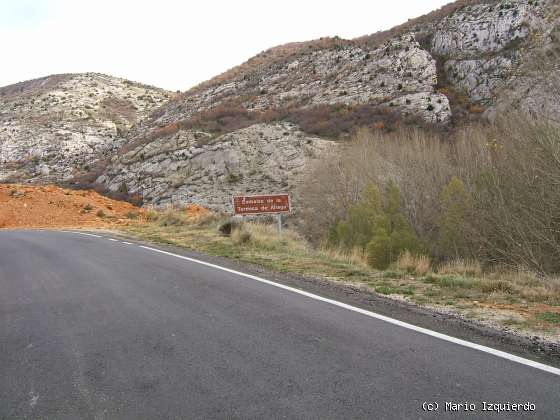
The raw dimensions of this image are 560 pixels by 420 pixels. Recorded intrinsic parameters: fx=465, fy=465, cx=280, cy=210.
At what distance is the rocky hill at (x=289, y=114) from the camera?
36.7 m

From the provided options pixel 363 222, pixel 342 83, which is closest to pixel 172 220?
pixel 363 222

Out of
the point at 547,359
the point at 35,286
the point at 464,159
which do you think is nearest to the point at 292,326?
the point at 547,359

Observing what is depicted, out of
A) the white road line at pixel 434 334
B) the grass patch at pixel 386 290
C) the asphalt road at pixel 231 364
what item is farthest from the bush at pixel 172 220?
the grass patch at pixel 386 290

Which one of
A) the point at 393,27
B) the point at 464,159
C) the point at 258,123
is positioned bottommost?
the point at 464,159

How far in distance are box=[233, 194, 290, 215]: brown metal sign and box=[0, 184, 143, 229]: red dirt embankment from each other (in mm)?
12652

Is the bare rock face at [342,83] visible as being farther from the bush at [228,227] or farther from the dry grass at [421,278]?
the dry grass at [421,278]

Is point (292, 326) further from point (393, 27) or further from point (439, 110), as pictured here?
point (393, 27)

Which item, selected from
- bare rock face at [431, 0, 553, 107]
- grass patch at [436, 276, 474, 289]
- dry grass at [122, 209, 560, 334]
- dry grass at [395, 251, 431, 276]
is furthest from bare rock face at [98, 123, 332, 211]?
grass patch at [436, 276, 474, 289]

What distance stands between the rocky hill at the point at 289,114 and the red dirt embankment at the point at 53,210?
17.6 ft

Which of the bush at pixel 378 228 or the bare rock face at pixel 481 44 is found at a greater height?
the bare rock face at pixel 481 44

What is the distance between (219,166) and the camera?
37.1 m

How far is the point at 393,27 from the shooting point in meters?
61.9

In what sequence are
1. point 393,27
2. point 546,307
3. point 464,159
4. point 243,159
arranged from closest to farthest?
point 546,307, point 464,159, point 243,159, point 393,27

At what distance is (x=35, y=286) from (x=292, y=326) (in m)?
5.15
